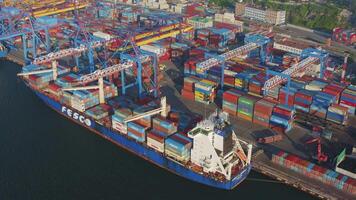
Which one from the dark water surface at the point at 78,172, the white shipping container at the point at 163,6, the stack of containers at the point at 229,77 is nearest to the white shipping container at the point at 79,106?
the dark water surface at the point at 78,172

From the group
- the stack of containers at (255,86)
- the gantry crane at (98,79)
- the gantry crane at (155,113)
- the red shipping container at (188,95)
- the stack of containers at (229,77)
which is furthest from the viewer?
the stack of containers at (229,77)

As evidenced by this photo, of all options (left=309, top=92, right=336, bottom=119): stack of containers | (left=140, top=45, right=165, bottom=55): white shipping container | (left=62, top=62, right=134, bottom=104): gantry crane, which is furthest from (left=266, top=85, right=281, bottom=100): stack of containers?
(left=62, top=62, right=134, bottom=104): gantry crane

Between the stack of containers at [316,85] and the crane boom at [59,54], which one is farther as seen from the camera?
the crane boom at [59,54]

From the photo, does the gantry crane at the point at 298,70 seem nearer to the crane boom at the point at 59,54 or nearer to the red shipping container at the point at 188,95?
the red shipping container at the point at 188,95

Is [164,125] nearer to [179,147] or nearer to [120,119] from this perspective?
[179,147]

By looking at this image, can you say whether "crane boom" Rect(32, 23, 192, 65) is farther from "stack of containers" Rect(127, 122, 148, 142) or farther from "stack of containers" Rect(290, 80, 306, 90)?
"stack of containers" Rect(290, 80, 306, 90)

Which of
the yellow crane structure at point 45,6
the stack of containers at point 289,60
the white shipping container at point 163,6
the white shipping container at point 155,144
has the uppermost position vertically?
the yellow crane structure at point 45,6

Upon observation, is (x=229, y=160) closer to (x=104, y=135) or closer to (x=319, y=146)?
(x=319, y=146)

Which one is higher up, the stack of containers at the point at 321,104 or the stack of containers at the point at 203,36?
the stack of containers at the point at 203,36
